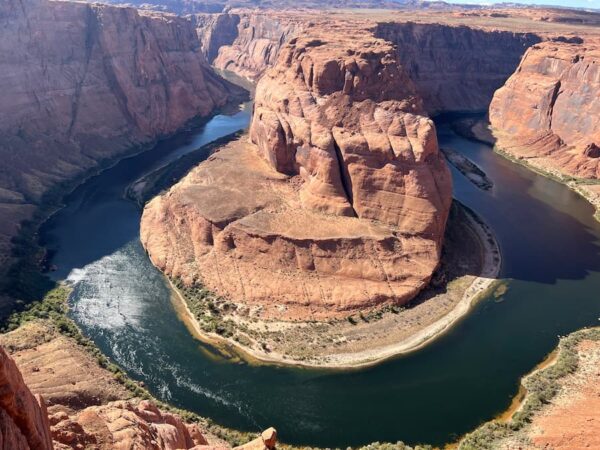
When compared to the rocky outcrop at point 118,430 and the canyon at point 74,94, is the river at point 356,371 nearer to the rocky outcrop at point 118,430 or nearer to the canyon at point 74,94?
the rocky outcrop at point 118,430

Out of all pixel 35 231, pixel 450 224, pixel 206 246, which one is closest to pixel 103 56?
pixel 35 231

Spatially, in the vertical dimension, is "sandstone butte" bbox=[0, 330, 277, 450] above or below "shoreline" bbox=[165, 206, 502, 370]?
above

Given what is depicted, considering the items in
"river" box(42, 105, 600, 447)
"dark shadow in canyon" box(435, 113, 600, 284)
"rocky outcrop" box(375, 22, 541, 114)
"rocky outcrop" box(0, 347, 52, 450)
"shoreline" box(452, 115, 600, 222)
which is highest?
"rocky outcrop" box(375, 22, 541, 114)

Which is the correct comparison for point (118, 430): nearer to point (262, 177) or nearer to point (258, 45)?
point (262, 177)

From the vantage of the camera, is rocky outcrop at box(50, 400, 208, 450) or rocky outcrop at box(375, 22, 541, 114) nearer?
rocky outcrop at box(50, 400, 208, 450)

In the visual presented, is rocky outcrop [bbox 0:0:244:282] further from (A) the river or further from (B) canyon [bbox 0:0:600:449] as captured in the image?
(A) the river

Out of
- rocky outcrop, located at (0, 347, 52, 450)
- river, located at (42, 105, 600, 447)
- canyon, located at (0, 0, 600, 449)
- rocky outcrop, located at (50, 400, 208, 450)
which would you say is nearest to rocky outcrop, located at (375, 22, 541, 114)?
canyon, located at (0, 0, 600, 449)

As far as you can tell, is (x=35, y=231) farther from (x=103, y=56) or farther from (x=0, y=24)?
(x=103, y=56)

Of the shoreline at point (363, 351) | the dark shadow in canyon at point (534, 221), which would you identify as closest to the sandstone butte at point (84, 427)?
the shoreline at point (363, 351)
